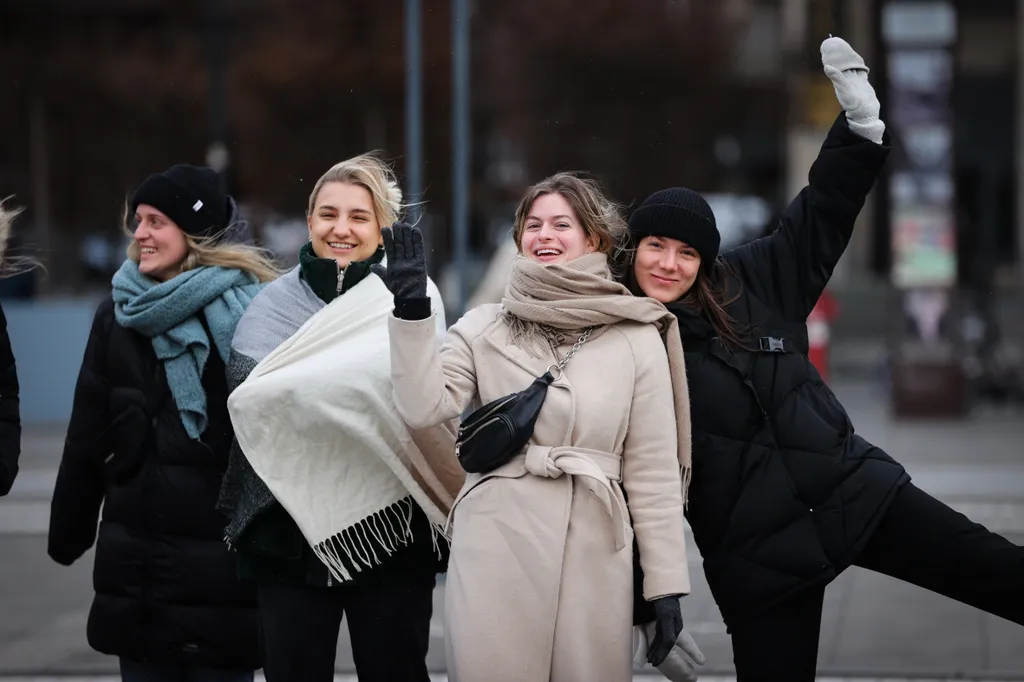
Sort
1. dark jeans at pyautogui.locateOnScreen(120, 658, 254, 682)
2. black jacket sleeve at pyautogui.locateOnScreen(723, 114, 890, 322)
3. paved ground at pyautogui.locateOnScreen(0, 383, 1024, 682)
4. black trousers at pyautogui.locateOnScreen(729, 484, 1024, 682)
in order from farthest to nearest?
paved ground at pyautogui.locateOnScreen(0, 383, 1024, 682) → dark jeans at pyautogui.locateOnScreen(120, 658, 254, 682) → black jacket sleeve at pyautogui.locateOnScreen(723, 114, 890, 322) → black trousers at pyautogui.locateOnScreen(729, 484, 1024, 682)

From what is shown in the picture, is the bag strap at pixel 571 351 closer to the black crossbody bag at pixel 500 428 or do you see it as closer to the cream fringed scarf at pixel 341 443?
the black crossbody bag at pixel 500 428

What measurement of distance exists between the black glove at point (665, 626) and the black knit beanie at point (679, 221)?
92 centimetres

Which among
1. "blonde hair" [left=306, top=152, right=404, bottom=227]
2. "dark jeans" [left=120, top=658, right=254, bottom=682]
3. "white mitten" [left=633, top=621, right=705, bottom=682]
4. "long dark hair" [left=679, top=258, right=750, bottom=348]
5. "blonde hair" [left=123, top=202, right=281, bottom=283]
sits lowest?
"dark jeans" [left=120, top=658, right=254, bottom=682]

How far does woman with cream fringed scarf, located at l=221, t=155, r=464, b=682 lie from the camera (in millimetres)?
3822

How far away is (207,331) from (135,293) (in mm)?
238

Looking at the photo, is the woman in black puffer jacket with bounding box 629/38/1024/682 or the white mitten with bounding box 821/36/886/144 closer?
the woman in black puffer jacket with bounding box 629/38/1024/682

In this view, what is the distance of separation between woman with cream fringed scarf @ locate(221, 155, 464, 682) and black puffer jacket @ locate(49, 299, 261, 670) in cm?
30

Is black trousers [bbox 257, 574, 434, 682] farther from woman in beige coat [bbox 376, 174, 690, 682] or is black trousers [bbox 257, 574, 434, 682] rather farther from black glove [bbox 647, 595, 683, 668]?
black glove [bbox 647, 595, 683, 668]

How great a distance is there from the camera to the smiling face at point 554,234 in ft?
12.0

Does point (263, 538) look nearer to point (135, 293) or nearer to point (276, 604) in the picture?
point (276, 604)

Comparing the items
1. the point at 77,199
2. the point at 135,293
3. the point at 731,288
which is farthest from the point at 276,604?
the point at 77,199

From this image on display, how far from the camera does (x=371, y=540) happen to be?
3.85 m

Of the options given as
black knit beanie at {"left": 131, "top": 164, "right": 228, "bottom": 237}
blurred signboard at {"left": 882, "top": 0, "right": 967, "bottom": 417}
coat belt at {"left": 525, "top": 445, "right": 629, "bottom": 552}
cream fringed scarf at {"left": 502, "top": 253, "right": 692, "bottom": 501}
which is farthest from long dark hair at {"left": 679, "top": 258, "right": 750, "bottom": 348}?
blurred signboard at {"left": 882, "top": 0, "right": 967, "bottom": 417}

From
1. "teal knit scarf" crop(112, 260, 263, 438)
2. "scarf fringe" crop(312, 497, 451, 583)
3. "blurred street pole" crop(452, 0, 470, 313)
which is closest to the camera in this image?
"scarf fringe" crop(312, 497, 451, 583)
